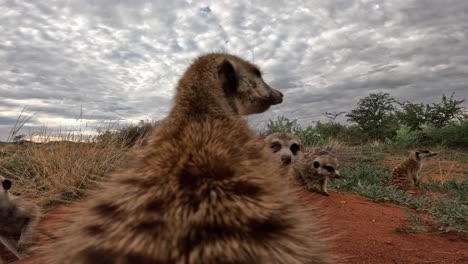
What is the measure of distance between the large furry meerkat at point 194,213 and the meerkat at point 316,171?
4796 millimetres

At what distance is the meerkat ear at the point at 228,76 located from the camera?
2.27 metres

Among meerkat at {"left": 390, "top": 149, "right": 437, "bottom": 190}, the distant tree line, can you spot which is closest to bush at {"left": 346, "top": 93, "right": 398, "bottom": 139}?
the distant tree line

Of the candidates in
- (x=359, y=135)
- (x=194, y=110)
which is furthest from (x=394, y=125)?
(x=194, y=110)

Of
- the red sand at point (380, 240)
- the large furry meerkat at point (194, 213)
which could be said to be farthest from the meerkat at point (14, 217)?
the large furry meerkat at point (194, 213)

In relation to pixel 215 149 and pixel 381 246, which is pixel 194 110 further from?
pixel 381 246

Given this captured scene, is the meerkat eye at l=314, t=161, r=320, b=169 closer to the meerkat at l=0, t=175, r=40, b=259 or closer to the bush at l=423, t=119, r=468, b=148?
the meerkat at l=0, t=175, r=40, b=259

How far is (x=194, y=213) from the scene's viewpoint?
3.13 ft

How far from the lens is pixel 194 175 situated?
107 cm

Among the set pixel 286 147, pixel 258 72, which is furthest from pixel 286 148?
pixel 258 72

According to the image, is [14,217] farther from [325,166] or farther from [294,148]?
[325,166]

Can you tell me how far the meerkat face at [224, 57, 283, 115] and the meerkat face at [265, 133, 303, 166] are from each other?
287cm

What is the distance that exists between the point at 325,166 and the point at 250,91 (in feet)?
12.2

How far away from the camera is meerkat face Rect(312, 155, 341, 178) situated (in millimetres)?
5989

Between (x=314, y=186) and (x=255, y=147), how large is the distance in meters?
4.89
